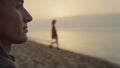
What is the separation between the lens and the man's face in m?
1.79

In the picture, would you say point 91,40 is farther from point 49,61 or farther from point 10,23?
point 10,23

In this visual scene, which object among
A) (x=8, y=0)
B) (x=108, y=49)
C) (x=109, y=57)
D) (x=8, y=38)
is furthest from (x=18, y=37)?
(x=108, y=49)

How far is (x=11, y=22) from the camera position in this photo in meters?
1.80

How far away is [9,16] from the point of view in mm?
1789

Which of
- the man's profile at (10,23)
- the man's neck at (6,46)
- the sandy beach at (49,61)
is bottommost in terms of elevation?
the sandy beach at (49,61)

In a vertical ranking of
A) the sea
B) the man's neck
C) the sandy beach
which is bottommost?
the sea

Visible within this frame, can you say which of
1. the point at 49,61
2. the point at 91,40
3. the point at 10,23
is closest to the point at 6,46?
the point at 10,23

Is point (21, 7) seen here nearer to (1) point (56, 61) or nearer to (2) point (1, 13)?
(2) point (1, 13)

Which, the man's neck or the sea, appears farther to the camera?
the sea

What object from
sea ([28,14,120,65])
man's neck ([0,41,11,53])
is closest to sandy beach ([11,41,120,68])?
sea ([28,14,120,65])

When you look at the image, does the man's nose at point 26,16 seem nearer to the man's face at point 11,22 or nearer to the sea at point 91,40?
the man's face at point 11,22

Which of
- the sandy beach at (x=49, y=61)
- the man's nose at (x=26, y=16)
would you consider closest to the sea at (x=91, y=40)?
the sandy beach at (x=49, y=61)

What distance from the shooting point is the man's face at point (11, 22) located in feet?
5.87

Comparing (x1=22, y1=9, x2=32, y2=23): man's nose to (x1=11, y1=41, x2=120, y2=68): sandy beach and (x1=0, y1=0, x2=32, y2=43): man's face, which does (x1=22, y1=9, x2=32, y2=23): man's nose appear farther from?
(x1=11, y1=41, x2=120, y2=68): sandy beach
